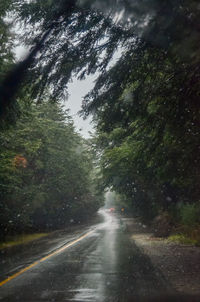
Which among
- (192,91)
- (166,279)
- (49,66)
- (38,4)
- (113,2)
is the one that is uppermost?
(38,4)

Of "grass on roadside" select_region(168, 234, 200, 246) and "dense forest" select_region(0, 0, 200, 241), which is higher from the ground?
"dense forest" select_region(0, 0, 200, 241)

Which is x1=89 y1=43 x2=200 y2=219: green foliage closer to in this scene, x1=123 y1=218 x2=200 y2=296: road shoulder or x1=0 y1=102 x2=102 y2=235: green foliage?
x1=123 y1=218 x2=200 y2=296: road shoulder

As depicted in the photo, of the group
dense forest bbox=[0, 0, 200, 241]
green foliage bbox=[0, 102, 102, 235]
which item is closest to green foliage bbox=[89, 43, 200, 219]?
dense forest bbox=[0, 0, 200, 241]

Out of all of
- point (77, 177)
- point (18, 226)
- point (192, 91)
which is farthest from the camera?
point (77, 177)

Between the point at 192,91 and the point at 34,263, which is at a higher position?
the point at 192,91

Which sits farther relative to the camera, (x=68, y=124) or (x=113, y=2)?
(x=68, y=124)

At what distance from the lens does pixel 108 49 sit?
288 inches

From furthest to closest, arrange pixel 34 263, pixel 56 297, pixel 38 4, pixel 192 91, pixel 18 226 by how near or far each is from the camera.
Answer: pixel 18 226, pixel 34 263, pixel 192 91, pixel 38 4, pixel 56 297

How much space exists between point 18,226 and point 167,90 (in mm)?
20407

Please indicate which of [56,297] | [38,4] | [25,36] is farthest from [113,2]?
[56,297]

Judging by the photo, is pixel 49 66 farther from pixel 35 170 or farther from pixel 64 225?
pixel 64 225

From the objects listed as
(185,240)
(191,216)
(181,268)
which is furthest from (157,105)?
(191,216)

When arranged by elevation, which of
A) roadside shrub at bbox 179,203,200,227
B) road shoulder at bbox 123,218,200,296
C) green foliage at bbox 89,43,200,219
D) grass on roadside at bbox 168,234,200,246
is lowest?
road shoulder at bbox 123,218,200,296

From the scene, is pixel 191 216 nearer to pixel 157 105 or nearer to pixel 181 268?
pixel 181 268
